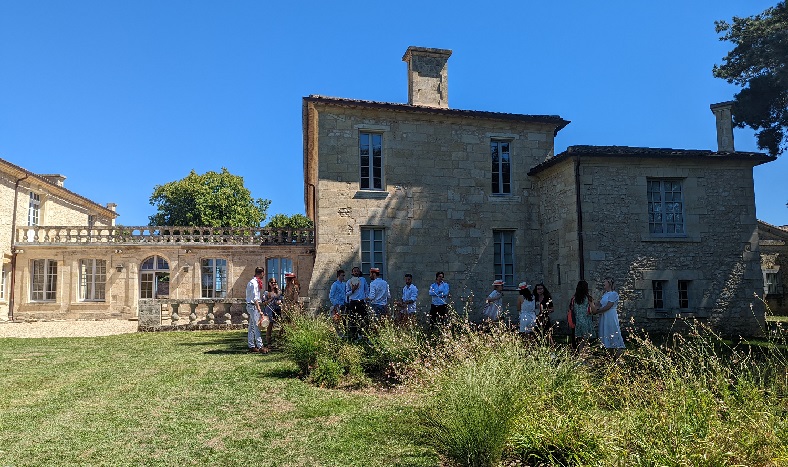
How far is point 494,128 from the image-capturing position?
16438 millimetres

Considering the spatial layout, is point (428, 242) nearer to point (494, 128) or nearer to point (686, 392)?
point (494, 128)

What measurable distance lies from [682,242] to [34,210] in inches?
983

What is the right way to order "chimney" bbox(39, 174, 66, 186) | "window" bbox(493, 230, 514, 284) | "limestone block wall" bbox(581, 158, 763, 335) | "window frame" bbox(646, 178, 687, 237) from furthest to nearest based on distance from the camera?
"chimney" bbox(39, 174, 66, 186)
"window" bbox(493, 230, 514, 284)
"window frame" bbox(646, 178, 687, 237)
"limestone block wall" bbox(581, 158, 763, 335)

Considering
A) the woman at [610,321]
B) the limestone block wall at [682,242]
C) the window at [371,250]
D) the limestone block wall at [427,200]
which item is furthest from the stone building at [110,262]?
the woman at [610,321]

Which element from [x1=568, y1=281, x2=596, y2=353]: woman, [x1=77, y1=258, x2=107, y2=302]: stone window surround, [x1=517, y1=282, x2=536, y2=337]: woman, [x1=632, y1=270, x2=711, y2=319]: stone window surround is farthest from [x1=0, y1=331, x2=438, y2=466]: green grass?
[x1=77, y1=258, x2=107, y2=302]: stone window surround

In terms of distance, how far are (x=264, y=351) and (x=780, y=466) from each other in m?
9.26

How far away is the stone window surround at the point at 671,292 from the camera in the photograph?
46.5 feet

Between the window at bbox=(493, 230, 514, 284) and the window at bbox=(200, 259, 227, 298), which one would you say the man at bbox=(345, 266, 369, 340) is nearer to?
the window at bbox=(493, 230, 514, 284)

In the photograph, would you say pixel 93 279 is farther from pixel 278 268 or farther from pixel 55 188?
pixel 278 268

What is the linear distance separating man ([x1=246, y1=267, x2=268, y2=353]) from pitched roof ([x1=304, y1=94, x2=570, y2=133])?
5.93 meters

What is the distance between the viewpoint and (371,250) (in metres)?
15.4

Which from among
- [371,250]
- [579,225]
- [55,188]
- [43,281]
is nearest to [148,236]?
[43,281]

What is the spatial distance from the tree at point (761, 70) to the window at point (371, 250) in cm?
1923

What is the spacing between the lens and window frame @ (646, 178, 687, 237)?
14.6 meters
